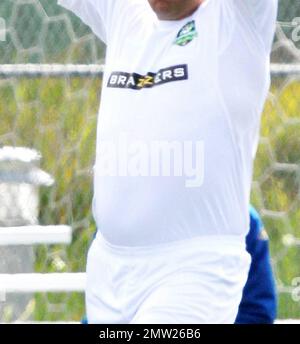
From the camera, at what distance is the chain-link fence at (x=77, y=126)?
15.4 feet

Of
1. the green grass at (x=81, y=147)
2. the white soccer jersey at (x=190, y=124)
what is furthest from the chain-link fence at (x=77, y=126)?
the white soccer jersey at (x=190, y=124)

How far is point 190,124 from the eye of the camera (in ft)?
10.8

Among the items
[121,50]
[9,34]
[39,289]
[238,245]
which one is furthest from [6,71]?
[238,245]

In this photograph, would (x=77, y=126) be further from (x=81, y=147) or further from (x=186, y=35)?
(x=186, y=35)

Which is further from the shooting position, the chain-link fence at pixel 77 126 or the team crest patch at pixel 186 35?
the chain-link fence at pixel 77 126

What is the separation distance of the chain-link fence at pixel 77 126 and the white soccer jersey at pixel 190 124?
4.24 ft

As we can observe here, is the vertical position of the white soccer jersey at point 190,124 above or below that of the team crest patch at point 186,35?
below

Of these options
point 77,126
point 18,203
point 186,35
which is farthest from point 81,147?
point 186,35

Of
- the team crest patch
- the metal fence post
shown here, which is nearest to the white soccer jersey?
the team crest patch

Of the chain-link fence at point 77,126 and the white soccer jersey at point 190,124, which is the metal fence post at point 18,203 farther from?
the white soccer jersey at point 190,124

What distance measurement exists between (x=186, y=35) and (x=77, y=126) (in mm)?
1432

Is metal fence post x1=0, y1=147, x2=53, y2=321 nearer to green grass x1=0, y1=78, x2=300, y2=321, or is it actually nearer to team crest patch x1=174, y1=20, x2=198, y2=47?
green grass x1=0, y1=78, x2=300, y2=321

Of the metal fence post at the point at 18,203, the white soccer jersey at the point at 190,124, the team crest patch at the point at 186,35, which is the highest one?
the team crest patch at the point at 186,35
